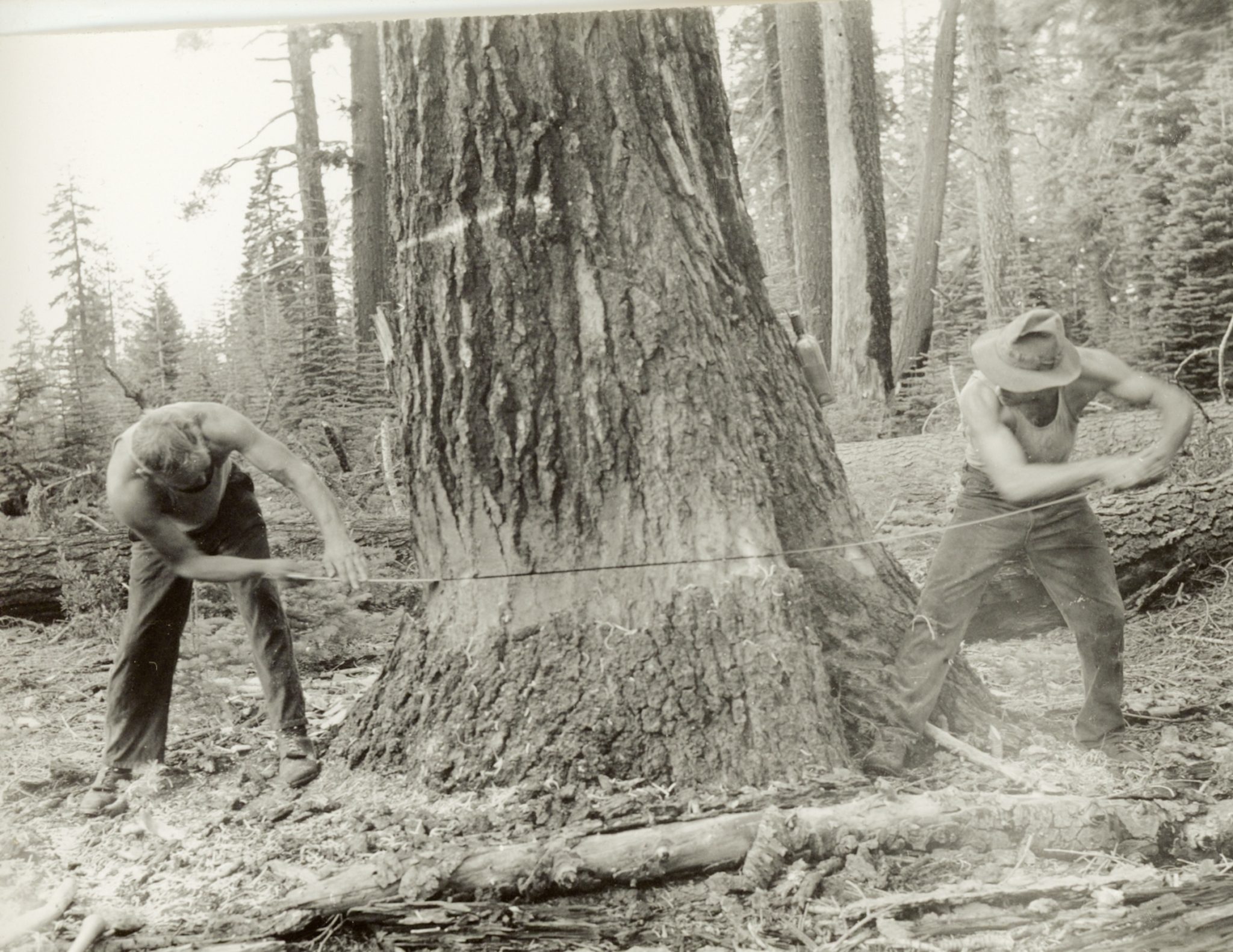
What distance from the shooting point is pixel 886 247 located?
2.59m

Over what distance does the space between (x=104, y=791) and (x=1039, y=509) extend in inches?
98.0

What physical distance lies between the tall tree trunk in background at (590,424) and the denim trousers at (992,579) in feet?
1.02

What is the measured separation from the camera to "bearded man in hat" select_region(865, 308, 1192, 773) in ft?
8.43

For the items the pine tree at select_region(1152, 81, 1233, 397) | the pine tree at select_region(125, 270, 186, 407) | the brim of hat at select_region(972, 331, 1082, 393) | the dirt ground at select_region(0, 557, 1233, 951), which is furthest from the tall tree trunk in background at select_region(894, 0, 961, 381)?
the pine tree at select_region(125, 270, 186, 407)

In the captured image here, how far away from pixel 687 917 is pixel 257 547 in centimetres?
138

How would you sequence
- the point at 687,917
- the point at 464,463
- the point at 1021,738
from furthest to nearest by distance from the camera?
the point at 1021,738 < the point at 464,463 < the point at 687,917

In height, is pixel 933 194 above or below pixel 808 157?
below

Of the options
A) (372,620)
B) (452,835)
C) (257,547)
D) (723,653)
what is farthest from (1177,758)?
(257,547)

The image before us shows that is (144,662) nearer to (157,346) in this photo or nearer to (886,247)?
(157,346)

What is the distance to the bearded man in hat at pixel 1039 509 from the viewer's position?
257cm

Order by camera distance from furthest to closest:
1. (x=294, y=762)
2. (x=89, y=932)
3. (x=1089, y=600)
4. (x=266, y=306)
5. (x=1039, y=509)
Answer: (x=1089, y=600), (x=1039, y=509), (x=294, y=762), (x=266, y=306), (x=89, y=932)

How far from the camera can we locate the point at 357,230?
7.96 feet

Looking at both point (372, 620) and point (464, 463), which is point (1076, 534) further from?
point (372, 620)

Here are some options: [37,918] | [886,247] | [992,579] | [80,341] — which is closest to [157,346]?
[80,341]
